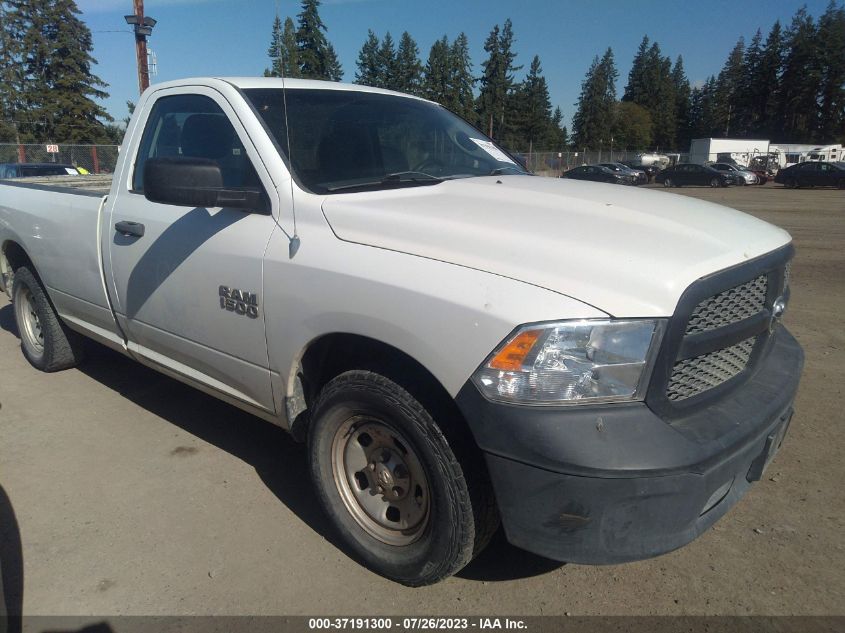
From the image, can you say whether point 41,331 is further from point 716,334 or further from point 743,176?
point 743,176

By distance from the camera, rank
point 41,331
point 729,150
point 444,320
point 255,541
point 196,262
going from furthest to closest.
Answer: point 729,150
point 41,331
point 196,262
point 255,541
point 444,320

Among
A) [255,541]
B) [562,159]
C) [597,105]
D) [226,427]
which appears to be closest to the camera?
[255,541]

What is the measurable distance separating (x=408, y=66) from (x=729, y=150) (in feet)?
126

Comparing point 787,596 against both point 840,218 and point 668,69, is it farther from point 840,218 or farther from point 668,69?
point 668,69

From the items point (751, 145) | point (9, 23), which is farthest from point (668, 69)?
point (9, 23)

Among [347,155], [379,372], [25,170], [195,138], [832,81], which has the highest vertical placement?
[832,81]

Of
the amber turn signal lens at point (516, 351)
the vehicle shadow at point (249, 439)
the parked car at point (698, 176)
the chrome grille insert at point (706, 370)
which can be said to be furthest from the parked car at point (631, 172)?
the amber turn signal lens at point (516, 351)

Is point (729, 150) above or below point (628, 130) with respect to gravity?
below

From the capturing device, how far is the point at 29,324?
16.8 ft

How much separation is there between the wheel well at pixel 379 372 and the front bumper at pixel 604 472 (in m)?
0.18

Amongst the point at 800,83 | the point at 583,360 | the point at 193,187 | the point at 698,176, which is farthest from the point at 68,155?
the point at 800,83

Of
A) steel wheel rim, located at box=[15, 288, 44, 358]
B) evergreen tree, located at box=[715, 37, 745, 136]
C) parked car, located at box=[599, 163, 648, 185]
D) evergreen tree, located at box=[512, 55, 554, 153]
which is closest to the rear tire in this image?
steel wheel rim, located at box=[15, 288, 44, 358]

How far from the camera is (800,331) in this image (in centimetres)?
582

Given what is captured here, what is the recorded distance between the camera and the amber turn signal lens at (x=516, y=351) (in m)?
1.91
